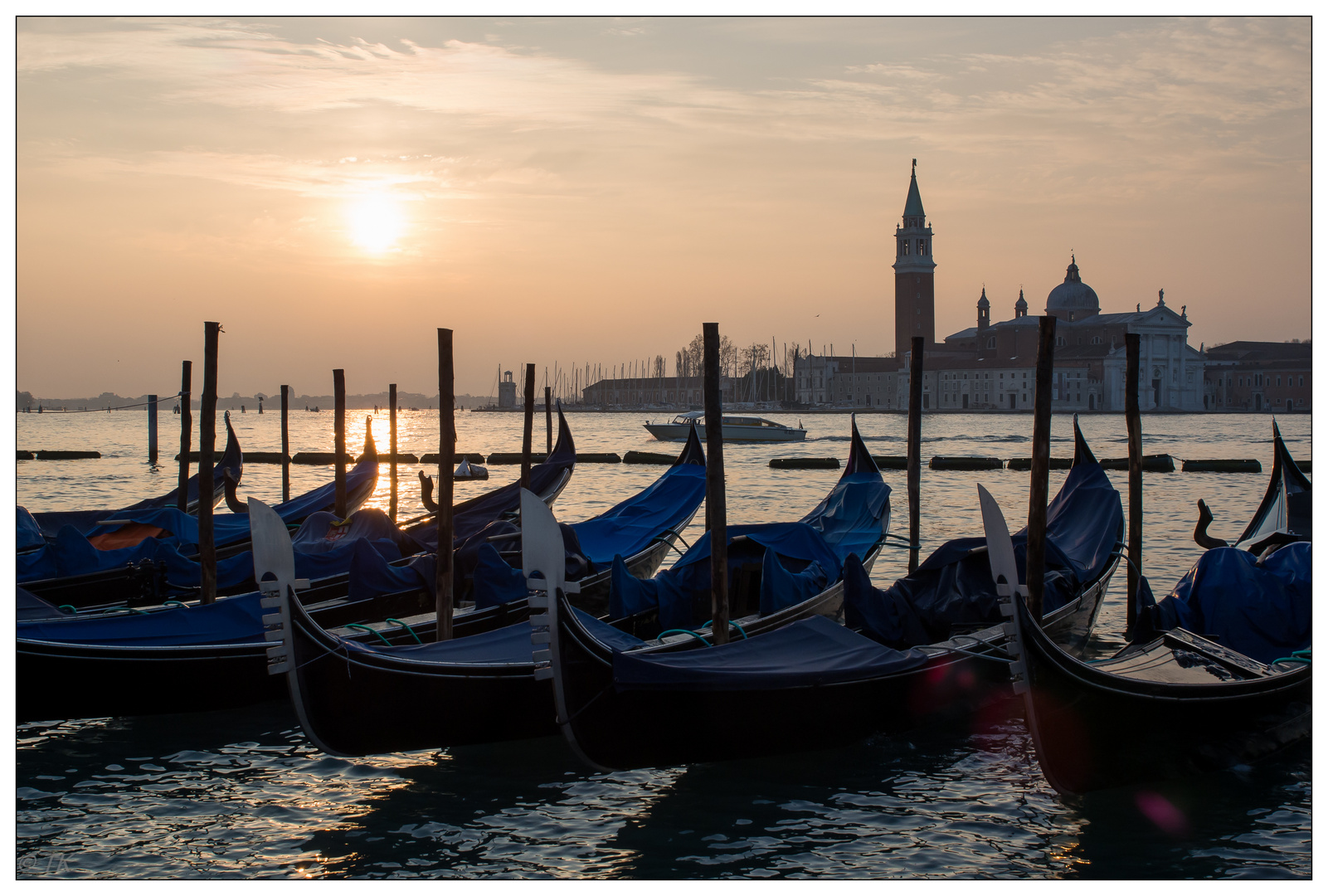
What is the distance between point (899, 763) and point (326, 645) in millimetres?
2511

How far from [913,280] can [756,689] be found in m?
69.9

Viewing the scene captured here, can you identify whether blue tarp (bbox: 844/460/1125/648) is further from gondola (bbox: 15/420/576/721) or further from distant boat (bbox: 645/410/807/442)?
distant boat (bbox: 645/410/807/442)

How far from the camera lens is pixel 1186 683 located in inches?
185

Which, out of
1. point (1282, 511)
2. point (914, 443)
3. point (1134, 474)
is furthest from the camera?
point (914, 443)

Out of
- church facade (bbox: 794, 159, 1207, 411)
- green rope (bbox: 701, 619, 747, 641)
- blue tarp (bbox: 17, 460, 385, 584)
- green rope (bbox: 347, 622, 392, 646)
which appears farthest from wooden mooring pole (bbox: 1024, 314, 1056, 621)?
church facade (bbox: 794, 159, 1207, 411)

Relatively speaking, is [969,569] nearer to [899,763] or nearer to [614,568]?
[899,763]

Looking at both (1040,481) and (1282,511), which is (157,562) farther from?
(1282,511)

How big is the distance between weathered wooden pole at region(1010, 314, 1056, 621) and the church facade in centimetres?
6414

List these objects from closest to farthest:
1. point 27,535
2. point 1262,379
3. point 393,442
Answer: point 27,535 < point 393,442 < point 1262,379

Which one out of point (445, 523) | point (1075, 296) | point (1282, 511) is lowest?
point (1282, 511)

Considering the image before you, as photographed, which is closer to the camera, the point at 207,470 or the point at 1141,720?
the point at 1141,720

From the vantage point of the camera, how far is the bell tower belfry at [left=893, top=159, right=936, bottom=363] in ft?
236

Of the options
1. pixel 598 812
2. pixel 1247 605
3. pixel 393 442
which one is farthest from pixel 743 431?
pixel 598 812

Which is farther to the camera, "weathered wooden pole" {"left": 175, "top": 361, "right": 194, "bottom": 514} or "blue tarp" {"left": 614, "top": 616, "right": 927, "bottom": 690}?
"weathered wooden pole" {"left": 175, "top": 361, "right": 194, "bottom": 514}
